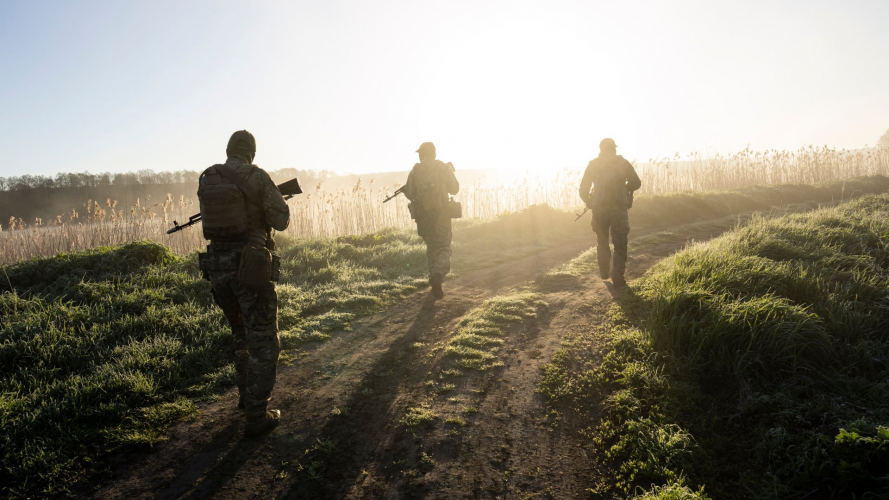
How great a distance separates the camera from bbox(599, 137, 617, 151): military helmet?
659cm

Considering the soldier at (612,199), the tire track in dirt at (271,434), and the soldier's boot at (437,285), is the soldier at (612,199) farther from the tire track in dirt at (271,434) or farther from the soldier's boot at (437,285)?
the soldier's boot at (437,285)

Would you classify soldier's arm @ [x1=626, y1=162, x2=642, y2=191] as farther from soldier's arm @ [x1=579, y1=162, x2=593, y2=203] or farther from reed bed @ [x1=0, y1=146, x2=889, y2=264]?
reed bed @ [x1=0, y1=146, x2=889, y2=264]

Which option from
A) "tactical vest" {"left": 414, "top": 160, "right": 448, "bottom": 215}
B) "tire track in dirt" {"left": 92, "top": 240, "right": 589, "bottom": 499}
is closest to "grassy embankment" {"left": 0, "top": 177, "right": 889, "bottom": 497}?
"tire track in dirt" {"left": 92, "top": 240, "right": 589, "bottom": 499}

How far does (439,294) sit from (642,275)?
3.36 metres

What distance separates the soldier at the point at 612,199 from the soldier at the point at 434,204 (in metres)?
2.26

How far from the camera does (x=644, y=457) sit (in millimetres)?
2697

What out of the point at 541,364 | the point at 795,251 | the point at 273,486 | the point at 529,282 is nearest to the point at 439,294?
the point at 529,282

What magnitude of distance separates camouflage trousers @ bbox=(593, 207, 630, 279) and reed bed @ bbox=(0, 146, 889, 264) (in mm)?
7182

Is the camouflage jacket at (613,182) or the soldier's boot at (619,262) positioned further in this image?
the camouflage jacket at (613,182)


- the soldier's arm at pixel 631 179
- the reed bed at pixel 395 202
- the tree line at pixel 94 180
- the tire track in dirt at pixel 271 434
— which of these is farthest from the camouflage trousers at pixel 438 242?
the tree line at pixel 94 180

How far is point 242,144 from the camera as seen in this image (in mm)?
3488

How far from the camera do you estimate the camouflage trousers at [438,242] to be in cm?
667

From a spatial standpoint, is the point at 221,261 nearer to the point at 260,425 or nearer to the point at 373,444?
the point at 260,425

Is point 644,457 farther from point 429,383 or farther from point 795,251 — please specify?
point 795,251
